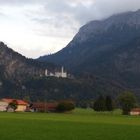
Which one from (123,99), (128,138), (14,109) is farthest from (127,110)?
(128,138)

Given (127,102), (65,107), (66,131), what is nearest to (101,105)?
(127,102)

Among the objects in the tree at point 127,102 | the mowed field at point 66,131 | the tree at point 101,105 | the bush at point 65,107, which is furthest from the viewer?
the tree at point 101,105

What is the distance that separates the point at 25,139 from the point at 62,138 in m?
3.49

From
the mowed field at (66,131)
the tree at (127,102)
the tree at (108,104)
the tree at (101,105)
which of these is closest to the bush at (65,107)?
the tree at (101,105)

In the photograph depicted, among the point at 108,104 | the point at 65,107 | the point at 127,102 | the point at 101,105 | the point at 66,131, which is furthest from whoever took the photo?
the point at 108,104

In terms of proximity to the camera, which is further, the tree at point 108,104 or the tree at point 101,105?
the tree at point 108,104

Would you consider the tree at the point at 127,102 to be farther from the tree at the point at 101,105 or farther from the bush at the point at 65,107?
the bush at the point at 65,107

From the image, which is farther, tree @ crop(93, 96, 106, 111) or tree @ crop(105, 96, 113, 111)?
tree @ crop(105, 96, 113, 111)

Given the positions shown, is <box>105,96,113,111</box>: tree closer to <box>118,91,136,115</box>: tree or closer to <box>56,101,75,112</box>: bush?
<box>118,91,136,115</box>: tree

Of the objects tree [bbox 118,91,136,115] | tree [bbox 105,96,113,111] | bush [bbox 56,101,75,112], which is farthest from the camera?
tree [bbox 105,96,113,111]

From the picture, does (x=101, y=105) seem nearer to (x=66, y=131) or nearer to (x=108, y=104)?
(x=108, y=104)

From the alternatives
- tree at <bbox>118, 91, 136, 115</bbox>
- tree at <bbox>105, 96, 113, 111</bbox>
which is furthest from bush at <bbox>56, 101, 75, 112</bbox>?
tree at <bbox>118, 91, 136, 115</bbox>

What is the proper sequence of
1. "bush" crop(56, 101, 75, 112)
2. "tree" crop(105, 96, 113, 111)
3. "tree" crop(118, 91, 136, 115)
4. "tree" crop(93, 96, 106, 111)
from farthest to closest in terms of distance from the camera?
"tree" crop(105, 96, 113, 111), "tree" crop(93, 96, 106, 111), "tree" crop(118, 91, 136, 115), "bush" crop(56, 101, 75, 112)

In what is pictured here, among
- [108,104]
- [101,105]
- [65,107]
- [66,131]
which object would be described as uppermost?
[108,104]
